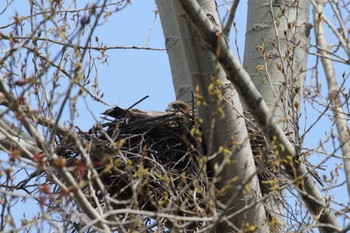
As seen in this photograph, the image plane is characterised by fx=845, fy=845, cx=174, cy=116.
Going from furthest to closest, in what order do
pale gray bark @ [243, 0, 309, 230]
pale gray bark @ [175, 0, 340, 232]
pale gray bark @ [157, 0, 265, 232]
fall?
1. pale gray bark @ [243, 0, 309, 230]
2. pale gray bark @ [157, 0, 265, 232]
3. pale gray bark @ [175, 0, 340, 232]

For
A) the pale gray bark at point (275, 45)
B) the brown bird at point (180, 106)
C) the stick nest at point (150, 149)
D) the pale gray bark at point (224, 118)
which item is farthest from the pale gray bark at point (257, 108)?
the brown bird at point (180, 106)

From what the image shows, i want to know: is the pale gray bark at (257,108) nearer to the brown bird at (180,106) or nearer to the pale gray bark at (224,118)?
the pale gray bark at (224,118)

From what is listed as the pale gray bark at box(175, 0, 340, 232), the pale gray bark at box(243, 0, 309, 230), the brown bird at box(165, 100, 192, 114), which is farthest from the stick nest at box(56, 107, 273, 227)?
the pale gray bark at box(175, 0, 340, 232)

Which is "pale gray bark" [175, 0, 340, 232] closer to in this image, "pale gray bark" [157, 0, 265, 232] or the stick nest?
"pale gray bark" [157, 0, 265, 232]

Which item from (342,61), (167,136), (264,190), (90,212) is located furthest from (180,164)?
(90,212)

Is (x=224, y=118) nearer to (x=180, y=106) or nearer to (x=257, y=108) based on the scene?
(x=257, y=108)

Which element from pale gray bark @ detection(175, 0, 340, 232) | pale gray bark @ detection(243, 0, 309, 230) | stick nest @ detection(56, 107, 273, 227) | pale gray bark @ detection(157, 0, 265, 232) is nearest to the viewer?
pale gray bark @ detection(175, 0, 340, 232)

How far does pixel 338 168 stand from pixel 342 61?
0.96 meters

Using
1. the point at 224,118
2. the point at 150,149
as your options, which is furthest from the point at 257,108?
the point at 150,149

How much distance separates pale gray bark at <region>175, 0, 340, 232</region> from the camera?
4.29 m

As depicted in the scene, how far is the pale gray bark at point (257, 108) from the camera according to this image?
429cm

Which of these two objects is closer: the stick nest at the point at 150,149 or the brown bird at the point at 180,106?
the stick nest at the point at 150,149

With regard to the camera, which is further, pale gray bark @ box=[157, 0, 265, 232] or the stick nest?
the stick nest

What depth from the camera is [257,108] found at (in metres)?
4.41
